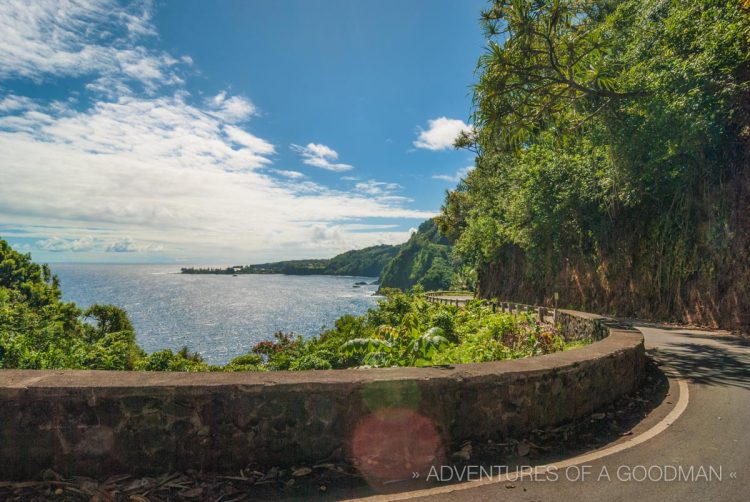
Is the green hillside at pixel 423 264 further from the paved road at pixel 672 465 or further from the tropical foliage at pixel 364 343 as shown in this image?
the paved road at pixel 672 465

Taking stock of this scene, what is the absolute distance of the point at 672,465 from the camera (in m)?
3.92

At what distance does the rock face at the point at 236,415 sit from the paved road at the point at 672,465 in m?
0.63

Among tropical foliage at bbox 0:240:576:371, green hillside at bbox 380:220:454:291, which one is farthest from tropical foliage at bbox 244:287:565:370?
green hillside at bbox 380:220:454:291

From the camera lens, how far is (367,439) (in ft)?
12.1

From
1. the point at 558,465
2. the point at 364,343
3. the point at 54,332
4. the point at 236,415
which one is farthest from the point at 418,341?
the point at 54,332

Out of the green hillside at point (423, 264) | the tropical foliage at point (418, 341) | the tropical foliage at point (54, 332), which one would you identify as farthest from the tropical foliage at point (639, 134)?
the green hillside at point (423, 264)

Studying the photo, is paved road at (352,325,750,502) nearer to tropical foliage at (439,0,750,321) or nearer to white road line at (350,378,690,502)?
white road line at (350,378,690,502)

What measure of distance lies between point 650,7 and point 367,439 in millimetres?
19446

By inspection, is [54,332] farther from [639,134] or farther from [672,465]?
[639,134]

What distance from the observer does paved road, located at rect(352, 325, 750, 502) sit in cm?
336

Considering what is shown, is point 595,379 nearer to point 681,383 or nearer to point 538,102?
point 681,383

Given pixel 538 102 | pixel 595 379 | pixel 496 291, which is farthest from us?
pixel 496 291

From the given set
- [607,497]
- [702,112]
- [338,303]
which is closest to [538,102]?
[702,112]

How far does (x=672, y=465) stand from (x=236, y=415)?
13.7ft
